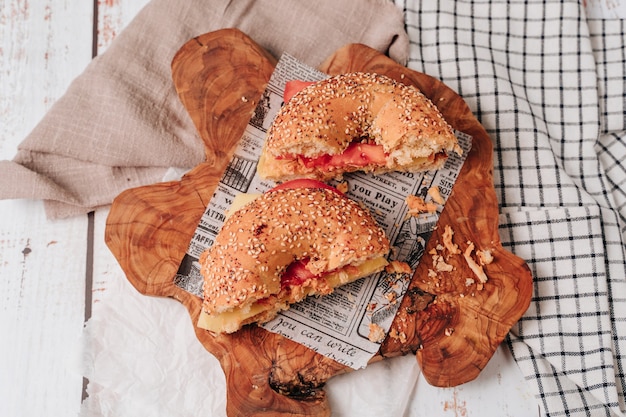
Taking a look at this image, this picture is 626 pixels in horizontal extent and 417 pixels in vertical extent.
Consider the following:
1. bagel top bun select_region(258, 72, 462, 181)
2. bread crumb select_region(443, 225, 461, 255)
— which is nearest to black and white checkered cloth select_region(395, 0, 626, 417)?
bread crumb select_region(443, 225, 461, 255)

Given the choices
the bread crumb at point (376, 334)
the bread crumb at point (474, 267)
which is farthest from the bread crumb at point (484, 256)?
the bread crumb at point (376, 334)

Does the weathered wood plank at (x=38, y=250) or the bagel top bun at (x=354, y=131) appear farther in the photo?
the weathered wood plank at (x=38, y=250)

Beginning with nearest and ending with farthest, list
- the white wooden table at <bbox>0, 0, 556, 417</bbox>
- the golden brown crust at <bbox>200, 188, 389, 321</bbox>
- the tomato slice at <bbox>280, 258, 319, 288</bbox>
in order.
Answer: the golden brown crust at <bbox>200, 188, 389, 321</bbox>
the tomato slice at <bbox>280, 258, 319, 288</bbox>
the white wooden table at <bbox>0, 0, 556, 417</bbox>

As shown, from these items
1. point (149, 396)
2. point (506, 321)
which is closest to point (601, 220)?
point (506, 321)

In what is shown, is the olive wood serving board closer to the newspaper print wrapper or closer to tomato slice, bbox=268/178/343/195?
the newspaper print wrapper

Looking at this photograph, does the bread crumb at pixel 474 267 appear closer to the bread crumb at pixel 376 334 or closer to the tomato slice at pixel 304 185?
the bread crumb at pixel 376 334
